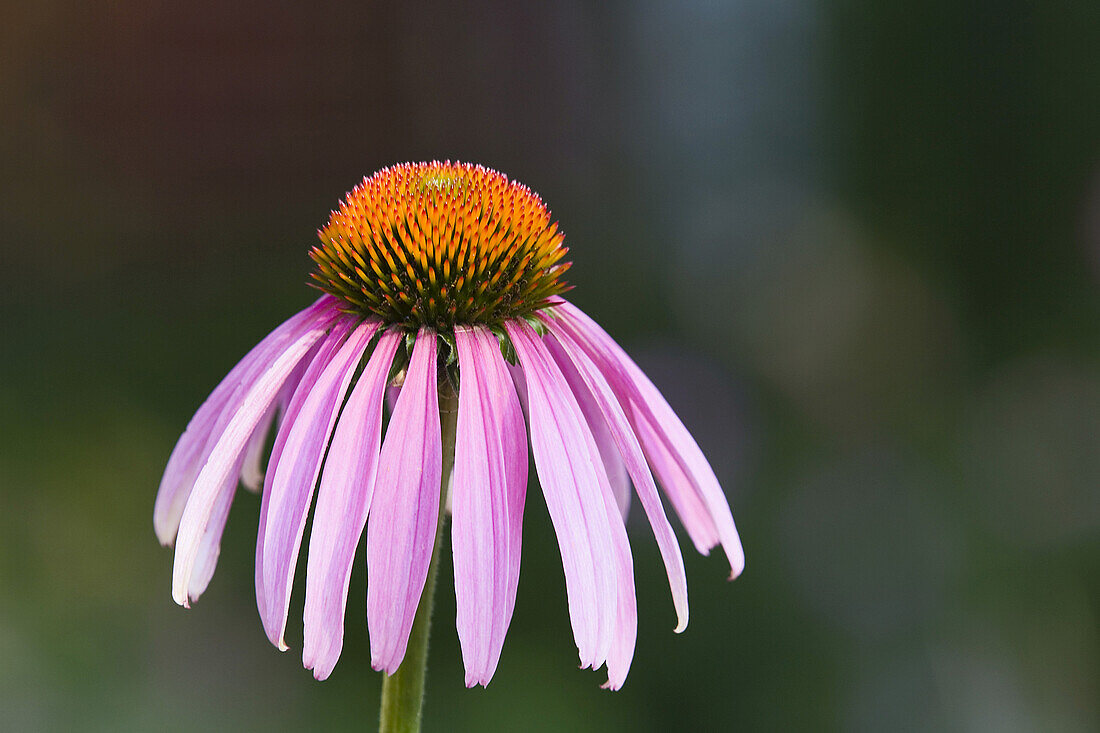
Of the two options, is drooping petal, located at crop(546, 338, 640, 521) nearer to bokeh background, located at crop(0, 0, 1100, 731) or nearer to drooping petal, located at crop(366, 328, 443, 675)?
drooping petal, located at crop(366, 328, 443, 675)

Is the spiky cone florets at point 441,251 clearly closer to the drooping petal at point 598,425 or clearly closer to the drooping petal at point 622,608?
the drooping petal at point 598,425

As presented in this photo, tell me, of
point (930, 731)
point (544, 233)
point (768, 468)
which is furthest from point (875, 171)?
point (544, 233)

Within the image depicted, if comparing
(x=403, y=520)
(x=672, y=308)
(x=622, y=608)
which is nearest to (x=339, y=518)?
(x=403, y=520)

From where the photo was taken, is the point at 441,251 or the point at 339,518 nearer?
the point at 339,518

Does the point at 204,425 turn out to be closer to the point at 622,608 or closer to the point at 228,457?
the point at 228,457

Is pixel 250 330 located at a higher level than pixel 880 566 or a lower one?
higher

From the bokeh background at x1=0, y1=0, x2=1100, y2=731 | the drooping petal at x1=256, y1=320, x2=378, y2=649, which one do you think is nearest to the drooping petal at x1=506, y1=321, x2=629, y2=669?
the drooping petal at x1=256, y1=320, x2=378, y2=649

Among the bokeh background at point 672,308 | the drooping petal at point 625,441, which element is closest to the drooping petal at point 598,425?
the drooping petal at point 625,441

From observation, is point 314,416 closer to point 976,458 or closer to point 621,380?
point 621,380
